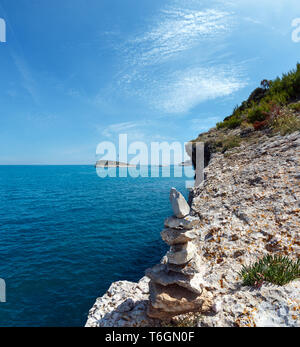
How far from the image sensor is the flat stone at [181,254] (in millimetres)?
5652

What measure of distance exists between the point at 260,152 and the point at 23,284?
19.8 m

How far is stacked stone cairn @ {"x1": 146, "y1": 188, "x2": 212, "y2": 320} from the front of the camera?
5.57 metres

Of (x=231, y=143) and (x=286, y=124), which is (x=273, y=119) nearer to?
(x=286, y=124)

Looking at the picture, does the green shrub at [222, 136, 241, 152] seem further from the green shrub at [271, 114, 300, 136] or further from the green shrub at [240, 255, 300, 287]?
the green shrub at [240, 255, 300, 287]

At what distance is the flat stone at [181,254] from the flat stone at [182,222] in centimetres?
66

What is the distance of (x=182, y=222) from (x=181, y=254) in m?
0.99

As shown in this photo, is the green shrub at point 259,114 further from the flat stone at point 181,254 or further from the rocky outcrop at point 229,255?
the flat stone at point 181,254

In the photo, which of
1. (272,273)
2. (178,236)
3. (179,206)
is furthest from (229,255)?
(179,206)

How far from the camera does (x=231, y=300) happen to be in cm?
561

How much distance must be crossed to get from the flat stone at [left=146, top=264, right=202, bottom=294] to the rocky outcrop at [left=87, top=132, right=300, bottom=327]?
0.09ft

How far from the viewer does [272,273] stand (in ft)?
19.0

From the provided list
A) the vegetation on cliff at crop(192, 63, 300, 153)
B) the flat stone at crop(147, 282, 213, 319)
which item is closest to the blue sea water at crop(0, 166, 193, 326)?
the flat stone at crop(147, 282, 213, 319)

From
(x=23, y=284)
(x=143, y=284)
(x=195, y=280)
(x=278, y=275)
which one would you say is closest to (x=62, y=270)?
(x=23, y=284)
